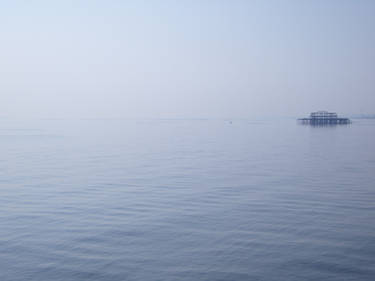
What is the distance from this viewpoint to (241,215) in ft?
64.9

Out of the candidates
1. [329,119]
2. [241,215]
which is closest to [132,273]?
[241,215]

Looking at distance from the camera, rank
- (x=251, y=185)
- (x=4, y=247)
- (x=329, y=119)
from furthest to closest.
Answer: (x=329, y=119)
(x=251, y=185)
(x=4, y=247)

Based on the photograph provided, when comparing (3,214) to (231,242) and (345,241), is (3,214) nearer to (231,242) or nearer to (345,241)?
(231,242)

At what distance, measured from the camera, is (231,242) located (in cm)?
1562

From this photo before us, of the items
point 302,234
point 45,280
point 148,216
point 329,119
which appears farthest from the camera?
point 329,119

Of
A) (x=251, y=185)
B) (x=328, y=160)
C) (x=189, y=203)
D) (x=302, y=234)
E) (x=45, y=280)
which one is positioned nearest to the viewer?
(x=45, y=280)

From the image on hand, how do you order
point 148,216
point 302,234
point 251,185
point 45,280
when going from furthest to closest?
point 251,185, point 148,216, point 302,234, point 45,280

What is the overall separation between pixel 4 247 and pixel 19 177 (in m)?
19.5

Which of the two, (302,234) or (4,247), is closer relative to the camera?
(4,247)

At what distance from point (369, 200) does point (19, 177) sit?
27.4 metres

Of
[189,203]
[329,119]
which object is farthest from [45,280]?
[329,119]

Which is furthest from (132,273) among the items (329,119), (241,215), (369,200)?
(329,119)

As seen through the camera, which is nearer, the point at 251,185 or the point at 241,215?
the point at 241,215

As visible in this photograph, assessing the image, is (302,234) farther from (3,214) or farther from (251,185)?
(3,214)
